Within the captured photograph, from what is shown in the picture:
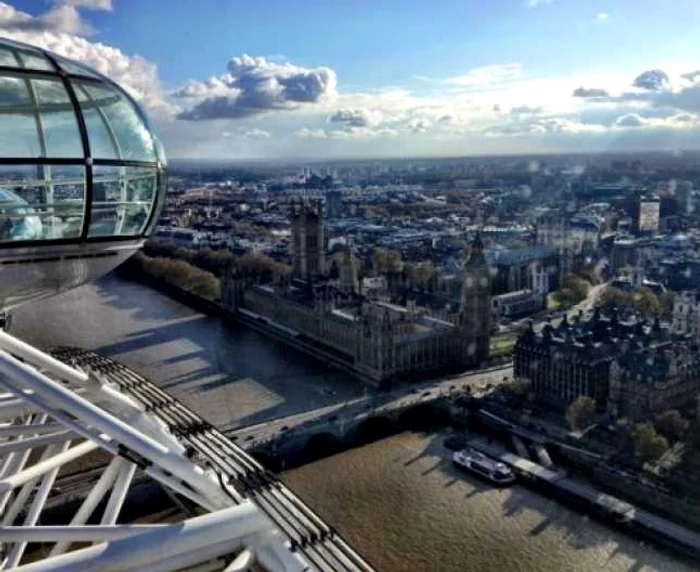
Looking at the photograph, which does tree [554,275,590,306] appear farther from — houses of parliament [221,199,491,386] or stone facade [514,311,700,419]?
stone facade [514,311,700,419]

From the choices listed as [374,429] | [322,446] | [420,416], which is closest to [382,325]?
[420,416]

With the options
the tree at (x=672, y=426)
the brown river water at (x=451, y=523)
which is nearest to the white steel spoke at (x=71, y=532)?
the brown river water at (x=451, y=523)

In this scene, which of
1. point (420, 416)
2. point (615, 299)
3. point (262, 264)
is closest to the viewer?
point (420, 416)

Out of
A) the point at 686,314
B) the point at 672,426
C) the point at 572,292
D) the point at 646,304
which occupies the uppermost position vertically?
the point at 672,426

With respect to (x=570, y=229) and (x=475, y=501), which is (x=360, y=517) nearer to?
(x=475, y=501)

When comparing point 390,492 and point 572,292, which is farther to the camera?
point 572,292

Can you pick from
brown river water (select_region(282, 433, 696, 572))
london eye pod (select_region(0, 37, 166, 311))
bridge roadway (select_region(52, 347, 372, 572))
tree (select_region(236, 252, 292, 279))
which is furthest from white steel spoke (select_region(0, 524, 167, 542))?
tree (select_region(236, 252, 292, 279))

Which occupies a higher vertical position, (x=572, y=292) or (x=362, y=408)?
(x=362, y=408)

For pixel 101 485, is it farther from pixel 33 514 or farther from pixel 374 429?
pixel 374 429
